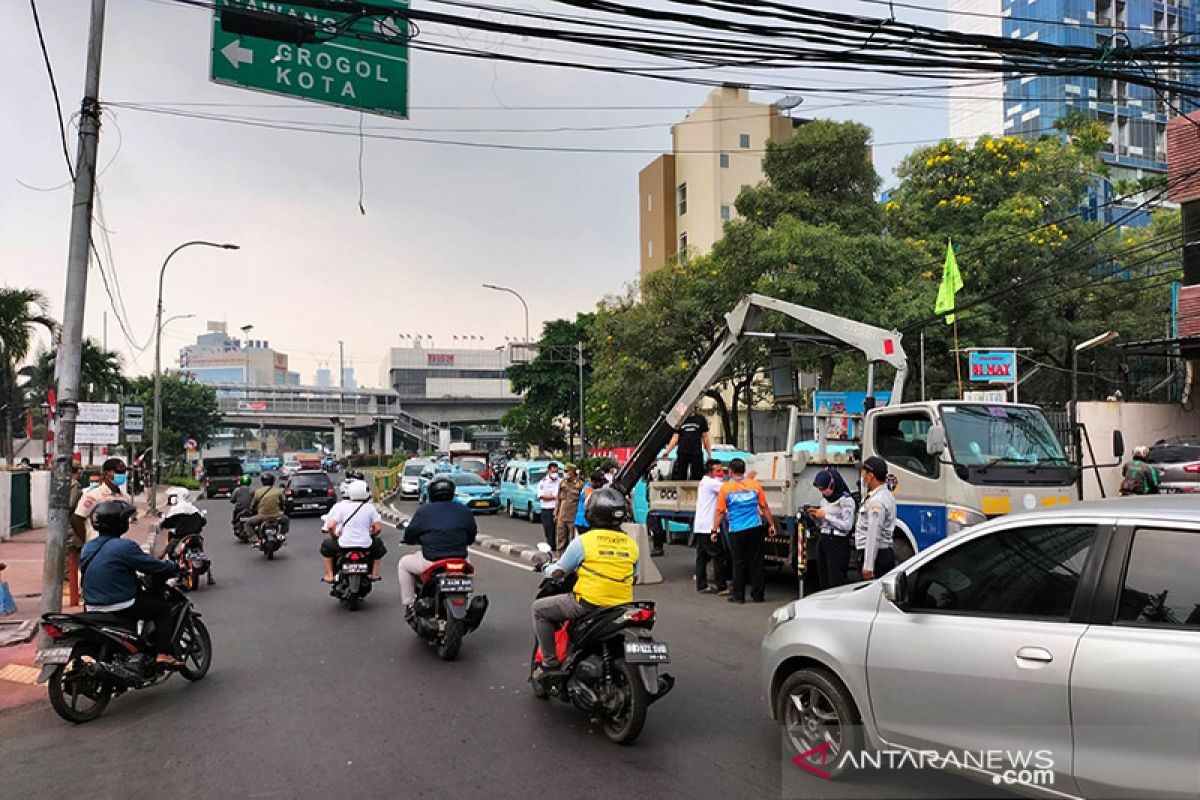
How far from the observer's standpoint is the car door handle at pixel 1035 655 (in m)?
3.56

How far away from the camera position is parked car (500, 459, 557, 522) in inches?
938

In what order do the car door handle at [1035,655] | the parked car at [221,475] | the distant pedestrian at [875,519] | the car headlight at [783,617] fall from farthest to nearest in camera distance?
the parked car at [221,475] < the distant pedestrian at [875,519] < the car headlight at [783,617] < the car door handle at [1035,655]

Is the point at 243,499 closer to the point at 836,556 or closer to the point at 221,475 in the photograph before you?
the point at 836,556

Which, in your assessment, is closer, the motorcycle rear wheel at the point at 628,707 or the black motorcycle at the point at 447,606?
the motorcycle rear wheel at the point at 628,707

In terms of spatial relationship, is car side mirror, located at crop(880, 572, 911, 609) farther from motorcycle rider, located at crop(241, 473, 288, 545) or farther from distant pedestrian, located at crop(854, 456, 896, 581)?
motorcycle rider, located at crop(241, 473, 288, 545)

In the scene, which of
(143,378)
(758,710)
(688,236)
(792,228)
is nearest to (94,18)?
(758,710)

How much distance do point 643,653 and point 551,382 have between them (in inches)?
1584

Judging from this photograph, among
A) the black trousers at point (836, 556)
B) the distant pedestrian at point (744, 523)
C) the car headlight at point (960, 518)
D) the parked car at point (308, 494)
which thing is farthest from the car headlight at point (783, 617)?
the parked car at point (308, 494)

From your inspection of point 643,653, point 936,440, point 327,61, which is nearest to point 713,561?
point 936,440

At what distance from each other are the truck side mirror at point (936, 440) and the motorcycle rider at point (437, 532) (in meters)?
4.89

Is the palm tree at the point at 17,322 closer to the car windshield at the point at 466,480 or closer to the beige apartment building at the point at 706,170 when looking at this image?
the car windshield at the point at 466,480

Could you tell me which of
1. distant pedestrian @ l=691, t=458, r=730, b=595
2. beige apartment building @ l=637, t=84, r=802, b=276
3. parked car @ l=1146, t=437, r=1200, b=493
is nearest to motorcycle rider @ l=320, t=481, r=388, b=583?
distant pedestrian @ l=691, t=458, r=730, b=595

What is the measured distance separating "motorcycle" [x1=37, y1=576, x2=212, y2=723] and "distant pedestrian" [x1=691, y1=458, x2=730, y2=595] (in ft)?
21.6

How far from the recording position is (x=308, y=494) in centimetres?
2628
